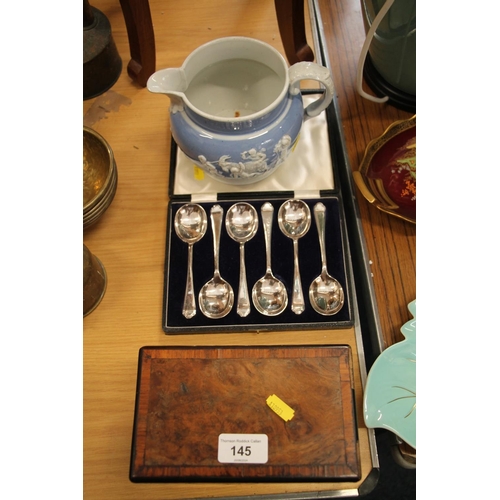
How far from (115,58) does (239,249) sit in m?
0.43

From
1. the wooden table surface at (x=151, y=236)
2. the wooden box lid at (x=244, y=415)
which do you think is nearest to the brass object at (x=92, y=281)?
the wooden table surface at (x=151, y=236)

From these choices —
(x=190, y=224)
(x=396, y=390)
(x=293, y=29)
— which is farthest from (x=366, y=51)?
(x=396, y=390)

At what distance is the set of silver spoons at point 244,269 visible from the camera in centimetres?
62

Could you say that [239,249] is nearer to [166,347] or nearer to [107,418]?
[166,347]

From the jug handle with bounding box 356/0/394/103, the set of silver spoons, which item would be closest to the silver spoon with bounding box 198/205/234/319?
the set of silver spoons

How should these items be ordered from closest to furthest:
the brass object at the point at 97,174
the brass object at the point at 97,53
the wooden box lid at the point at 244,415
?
the wooden box lid at the point at 244,415, the brass object at the point at 97,174, the brass object at the point at 97,53

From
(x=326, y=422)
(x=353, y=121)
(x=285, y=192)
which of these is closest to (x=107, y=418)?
(x=326, y=422)

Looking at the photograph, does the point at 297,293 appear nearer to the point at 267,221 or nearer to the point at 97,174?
the point at 267,221

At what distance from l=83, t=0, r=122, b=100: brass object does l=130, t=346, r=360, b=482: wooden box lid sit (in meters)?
0.48

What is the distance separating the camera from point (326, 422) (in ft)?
1.79

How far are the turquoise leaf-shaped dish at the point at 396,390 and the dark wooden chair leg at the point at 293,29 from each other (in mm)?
483

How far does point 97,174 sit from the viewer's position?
0.70 metres

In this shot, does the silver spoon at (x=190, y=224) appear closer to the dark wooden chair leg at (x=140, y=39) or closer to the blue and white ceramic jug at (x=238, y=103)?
the blue and white ceramic jug at (x=238, y=103)

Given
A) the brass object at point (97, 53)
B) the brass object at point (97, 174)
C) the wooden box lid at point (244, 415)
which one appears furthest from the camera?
the brass object at point (97, 53)
